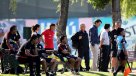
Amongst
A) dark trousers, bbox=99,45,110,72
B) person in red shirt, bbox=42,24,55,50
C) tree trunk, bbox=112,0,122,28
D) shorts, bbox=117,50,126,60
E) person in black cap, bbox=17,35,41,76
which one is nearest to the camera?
person in black cap, bbox=17,35,41,76

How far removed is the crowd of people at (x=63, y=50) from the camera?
15516 mm

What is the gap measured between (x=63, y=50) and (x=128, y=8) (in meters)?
11.6

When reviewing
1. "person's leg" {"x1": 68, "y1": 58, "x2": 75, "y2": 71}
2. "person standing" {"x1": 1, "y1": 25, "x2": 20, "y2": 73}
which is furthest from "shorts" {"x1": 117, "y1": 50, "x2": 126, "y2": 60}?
"person standing" {"x1": 1, "y1": 25, "x2": 20, "y2": 73}

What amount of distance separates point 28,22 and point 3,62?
765 inches

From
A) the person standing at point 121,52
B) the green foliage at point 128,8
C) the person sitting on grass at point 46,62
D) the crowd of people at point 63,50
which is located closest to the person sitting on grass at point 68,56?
the crowd of people at point 63,50

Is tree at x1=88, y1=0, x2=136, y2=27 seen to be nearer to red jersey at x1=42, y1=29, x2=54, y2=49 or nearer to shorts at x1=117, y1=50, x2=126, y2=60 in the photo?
red jersey at x1=42, y1=29, x2=54, y2=49

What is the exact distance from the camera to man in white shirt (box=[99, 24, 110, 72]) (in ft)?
62.3

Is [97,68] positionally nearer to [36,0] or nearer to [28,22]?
[28,22]

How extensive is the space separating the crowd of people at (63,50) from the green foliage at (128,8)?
6.83m

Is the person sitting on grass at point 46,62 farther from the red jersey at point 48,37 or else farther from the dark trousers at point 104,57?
the dark trousers at point 104,57

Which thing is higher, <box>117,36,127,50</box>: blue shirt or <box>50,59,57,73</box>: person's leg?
<box>117,36,127,50</box>: blue shirt

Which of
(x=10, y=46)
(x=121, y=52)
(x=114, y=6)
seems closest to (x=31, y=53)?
(x=10, y=46)

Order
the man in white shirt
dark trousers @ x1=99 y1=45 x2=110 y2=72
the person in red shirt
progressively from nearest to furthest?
1. the person in red shirt
2. the man in white shirt
3. dark trousers @ x1=99 y1=45 x2=110 y2=72

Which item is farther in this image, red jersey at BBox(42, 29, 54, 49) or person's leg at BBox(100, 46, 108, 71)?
person's leg at BBox(100, 46, 108, 71)
